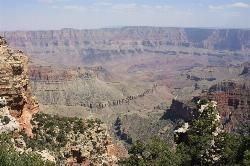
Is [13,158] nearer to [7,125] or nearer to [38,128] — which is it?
[7,125]

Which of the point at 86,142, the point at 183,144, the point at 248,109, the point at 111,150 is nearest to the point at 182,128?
the point at 183,144

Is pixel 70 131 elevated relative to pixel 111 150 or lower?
elevated

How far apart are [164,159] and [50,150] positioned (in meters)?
14.3

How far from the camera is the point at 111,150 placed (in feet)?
218

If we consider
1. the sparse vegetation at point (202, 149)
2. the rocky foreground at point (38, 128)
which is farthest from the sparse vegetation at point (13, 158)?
the sparse vegetation at point (202, 149)

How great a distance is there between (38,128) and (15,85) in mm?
7097

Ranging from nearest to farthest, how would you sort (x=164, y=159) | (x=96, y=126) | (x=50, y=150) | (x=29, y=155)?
(x=29, y=155)
(x=164, y=159)
(x=50, y=150)
(x=96, y=126)

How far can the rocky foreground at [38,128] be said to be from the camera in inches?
1903

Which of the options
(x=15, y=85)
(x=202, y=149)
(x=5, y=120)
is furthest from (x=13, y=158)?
(x=202, y=149)

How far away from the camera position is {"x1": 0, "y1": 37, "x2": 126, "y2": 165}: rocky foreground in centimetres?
4833

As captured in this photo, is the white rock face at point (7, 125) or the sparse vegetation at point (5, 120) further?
the sparse vegetation at point (5, 120)

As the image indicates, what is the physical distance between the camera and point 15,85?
50938mm

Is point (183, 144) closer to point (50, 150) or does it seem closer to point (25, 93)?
point (50, 150)

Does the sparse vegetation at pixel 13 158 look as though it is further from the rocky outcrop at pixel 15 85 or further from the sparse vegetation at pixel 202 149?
the sparse vegetation at pixel 202 149
